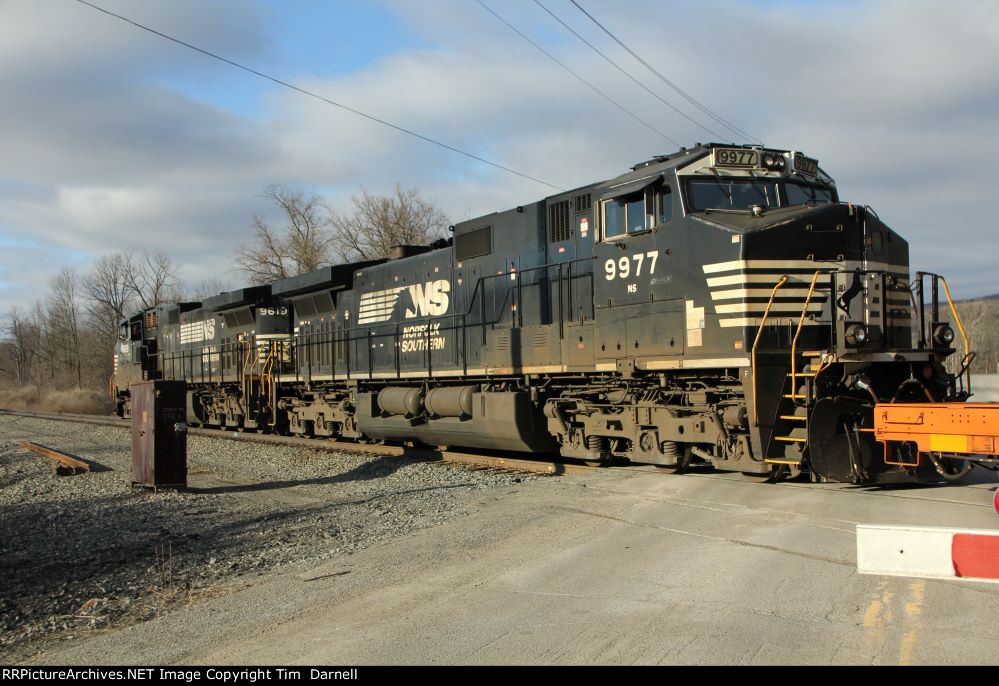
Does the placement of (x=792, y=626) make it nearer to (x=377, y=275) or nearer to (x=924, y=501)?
(x=924, y=501)

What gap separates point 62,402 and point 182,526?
4584 centimetres

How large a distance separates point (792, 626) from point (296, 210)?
4679cm

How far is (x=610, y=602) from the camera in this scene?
5.20 m

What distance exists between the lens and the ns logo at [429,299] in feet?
48.6

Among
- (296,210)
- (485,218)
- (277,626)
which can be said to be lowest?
(277,626)

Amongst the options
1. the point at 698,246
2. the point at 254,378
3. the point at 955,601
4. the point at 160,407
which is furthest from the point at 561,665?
the point at 254,378

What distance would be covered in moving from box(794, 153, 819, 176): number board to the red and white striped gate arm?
7321 millimetres

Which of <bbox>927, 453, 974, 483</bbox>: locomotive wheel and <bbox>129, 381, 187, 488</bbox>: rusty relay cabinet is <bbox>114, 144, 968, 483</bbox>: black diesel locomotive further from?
<bbox>129, 381, 187, 488</bbox>: rusty relay cabinet

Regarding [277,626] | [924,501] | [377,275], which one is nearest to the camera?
[277,626]

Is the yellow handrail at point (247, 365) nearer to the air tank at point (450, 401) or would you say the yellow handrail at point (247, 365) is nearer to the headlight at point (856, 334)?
the air tank at point (450, 401)

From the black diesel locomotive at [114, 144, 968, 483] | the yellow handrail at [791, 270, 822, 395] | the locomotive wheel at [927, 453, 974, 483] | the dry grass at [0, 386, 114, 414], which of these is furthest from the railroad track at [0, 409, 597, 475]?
the dry grass at [0, 386, 114, 414]

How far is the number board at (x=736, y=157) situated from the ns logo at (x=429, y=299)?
20.5ft

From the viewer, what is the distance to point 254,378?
2112cm

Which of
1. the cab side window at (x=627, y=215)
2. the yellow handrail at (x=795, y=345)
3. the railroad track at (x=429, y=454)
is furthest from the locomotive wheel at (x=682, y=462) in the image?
the cab side window at (x=627, y=215)
